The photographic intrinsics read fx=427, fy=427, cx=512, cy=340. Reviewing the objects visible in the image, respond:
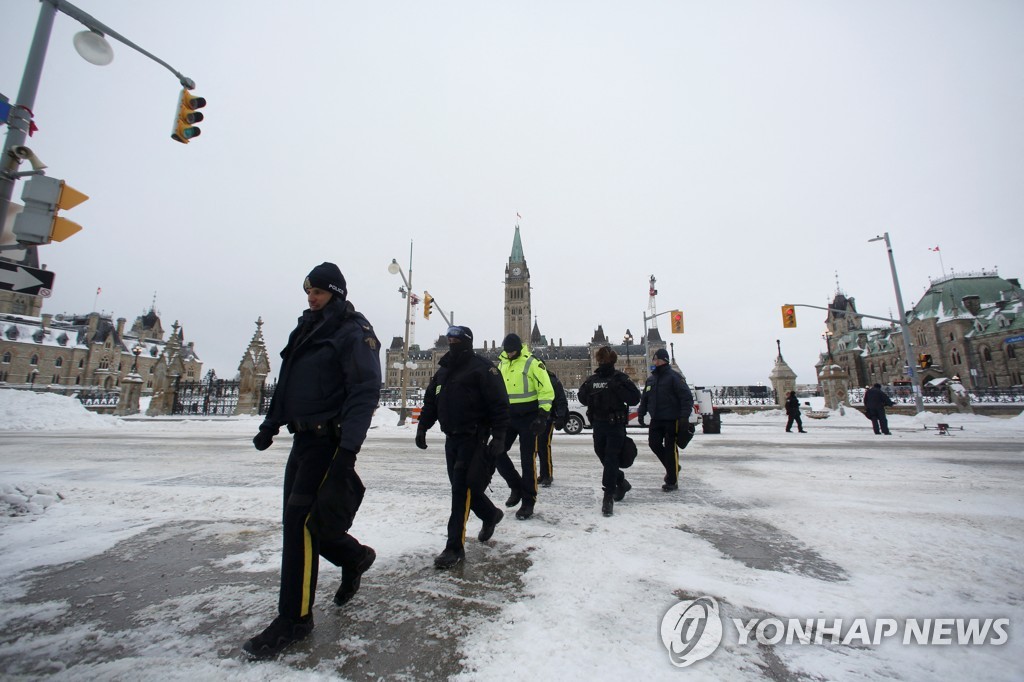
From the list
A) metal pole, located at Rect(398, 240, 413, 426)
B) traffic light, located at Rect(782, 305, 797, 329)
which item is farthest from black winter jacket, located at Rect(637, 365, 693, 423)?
traffic light, located at Rect(782, 305, 797, 329)

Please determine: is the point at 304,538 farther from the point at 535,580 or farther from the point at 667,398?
the point at 667,398

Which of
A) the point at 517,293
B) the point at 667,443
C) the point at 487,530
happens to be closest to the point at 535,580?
the point at 487,530

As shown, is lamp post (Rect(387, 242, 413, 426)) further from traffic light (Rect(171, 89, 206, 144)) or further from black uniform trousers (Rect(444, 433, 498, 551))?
black uniform trousers (Rect(444, 433, 498, 551))

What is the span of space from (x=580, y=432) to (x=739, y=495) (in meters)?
11.2

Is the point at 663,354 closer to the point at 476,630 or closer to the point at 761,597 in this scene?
the point at 761,597

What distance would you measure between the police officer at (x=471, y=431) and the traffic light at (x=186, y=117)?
6.95 metres

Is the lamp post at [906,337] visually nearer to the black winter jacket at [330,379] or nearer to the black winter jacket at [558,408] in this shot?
the black winter jacket at [558,408]

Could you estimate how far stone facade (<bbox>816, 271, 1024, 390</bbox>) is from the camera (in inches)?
2041

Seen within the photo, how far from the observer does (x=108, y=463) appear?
27.8ft

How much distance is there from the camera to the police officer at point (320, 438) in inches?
91.0

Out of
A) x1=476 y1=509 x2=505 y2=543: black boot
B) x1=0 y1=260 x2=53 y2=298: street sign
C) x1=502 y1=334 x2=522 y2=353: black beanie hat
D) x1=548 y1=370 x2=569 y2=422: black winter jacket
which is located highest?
x1=0 y1=260 x2=53 y2=298: street sign

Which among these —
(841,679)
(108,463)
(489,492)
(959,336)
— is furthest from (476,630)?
(959,336)

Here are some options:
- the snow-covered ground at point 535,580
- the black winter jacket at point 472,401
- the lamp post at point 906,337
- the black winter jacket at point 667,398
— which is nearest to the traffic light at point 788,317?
the lamp post at point 906,337

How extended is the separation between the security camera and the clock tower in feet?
388
